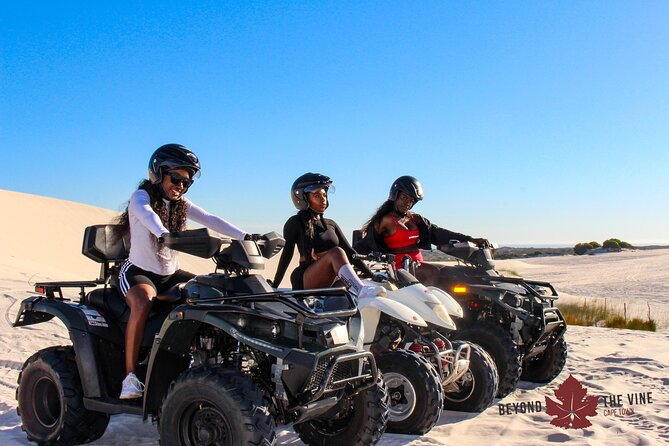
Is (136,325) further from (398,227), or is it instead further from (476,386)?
(398,227)

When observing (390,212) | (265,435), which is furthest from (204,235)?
(390,212)

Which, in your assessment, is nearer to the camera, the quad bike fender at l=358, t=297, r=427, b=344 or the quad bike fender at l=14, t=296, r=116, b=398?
the quad bike fender at l=14, t=296, r=116, b=398

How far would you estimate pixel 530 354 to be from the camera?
291 inches

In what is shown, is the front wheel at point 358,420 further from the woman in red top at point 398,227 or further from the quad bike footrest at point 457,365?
the woman in red top at point 398,227

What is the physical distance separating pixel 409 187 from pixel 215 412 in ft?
14.3

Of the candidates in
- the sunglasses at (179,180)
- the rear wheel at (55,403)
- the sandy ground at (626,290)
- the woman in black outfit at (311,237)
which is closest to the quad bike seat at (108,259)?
the rear wheel at (55,403)

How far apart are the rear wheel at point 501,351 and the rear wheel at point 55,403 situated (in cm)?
357

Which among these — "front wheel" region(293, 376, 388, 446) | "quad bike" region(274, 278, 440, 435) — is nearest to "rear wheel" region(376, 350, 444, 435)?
"quad bike" region(274, 278, 440, 435)

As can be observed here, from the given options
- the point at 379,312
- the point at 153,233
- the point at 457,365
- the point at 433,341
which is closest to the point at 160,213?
the point at 153,233

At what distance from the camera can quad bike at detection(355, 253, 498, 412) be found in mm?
5812

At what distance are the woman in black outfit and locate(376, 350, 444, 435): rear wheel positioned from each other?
3.72ft

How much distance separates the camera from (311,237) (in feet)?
21.9

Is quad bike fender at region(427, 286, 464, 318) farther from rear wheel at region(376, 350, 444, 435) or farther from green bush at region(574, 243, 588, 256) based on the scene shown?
green bush at region(574, 243, 588, 256)

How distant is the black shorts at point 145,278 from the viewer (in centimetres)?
488
